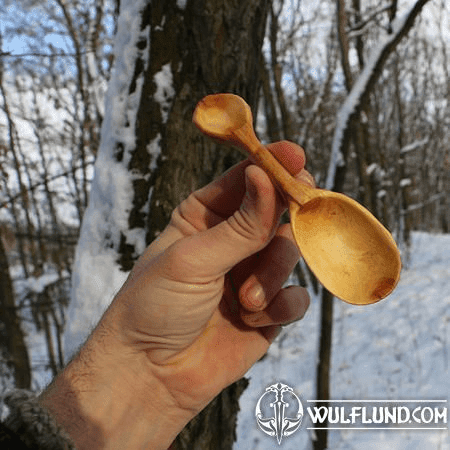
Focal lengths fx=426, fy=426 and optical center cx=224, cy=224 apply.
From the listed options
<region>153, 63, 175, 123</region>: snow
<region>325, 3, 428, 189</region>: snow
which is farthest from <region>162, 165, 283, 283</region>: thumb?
<region>325, 3, 428, 189</region>: snow

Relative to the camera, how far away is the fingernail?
1095mm

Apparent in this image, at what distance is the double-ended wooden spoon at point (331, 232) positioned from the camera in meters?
0.99

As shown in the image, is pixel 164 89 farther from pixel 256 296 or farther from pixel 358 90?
pixel 358 90

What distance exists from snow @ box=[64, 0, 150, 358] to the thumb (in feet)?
2.66

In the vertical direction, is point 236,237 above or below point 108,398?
above

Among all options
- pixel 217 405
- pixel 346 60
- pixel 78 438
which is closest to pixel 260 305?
pixel 78 438

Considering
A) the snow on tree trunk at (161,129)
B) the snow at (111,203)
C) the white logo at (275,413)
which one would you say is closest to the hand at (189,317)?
the snow on tree trunk at (161,129)

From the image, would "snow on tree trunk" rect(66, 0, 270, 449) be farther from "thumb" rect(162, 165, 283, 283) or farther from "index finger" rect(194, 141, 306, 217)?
"thumb" rect(162, 165, 283, 283)

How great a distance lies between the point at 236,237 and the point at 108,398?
1.77ft

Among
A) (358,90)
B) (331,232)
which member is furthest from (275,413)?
(358,90)

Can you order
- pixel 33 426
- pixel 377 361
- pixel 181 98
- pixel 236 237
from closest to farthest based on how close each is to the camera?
1. pixel 33 426
2. pixel 236 237
3. pixel 181 98
4. pixel 377 361

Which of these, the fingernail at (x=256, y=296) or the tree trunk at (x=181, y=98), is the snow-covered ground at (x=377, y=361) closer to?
the tree trunk at (x=181, y=98)

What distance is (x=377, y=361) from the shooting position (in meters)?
4.75

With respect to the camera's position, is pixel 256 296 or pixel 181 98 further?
pixel 181 98
